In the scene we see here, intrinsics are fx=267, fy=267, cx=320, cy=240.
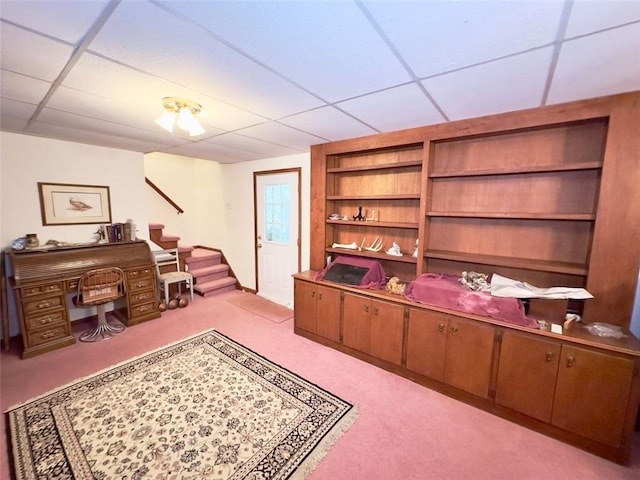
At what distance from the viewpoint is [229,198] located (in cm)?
507

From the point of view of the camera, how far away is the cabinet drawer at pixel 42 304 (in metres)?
2.74

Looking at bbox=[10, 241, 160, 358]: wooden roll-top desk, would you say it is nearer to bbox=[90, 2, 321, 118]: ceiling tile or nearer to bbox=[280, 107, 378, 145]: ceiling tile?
bbox=[90, 2, 321, 118]: ceiling tile

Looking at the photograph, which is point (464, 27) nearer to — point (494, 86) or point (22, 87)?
point (494, 86)

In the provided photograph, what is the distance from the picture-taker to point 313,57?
4.45 ft

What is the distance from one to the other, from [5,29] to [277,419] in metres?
2.63

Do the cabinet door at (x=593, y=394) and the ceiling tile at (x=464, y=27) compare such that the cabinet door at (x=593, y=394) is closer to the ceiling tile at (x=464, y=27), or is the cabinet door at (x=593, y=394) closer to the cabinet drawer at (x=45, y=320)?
the ceiling tile at (x=464, y=27)

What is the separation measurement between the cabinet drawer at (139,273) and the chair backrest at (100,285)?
15cm

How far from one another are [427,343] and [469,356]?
33cm

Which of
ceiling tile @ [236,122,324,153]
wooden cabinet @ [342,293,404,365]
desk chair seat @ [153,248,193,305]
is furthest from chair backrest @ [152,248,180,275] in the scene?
wooden cabinet @ [342,293,404,365]

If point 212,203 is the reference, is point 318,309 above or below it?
below

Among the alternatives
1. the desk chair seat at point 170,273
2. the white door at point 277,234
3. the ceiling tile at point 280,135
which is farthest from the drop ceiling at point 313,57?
the desk chair seat at point 170,273

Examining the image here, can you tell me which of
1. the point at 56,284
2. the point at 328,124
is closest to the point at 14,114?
the point at 56,284

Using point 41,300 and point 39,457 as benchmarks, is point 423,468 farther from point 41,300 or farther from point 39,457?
point 41,300

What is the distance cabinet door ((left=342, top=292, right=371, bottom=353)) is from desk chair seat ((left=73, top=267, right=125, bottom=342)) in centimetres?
279
